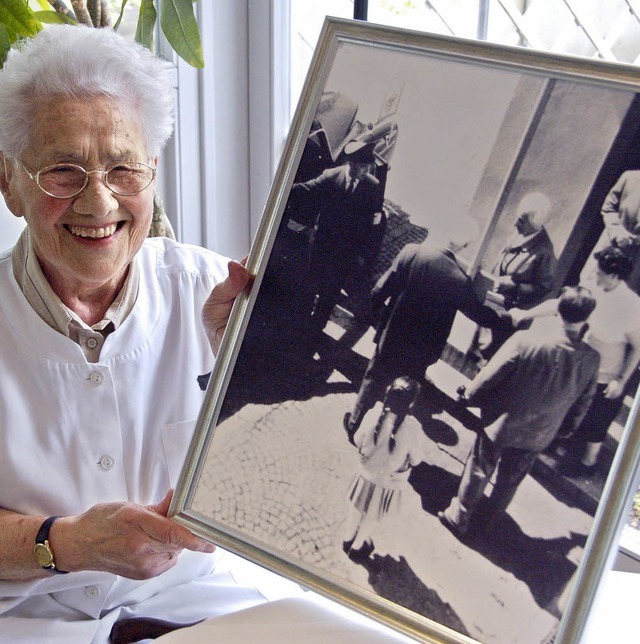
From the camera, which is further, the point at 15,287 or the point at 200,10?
the point at 200,10

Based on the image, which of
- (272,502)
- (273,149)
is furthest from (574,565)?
(273,149)

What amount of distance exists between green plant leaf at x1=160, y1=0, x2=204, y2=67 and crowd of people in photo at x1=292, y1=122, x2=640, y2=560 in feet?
3.08

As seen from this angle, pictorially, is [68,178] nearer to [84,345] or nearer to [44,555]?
[84,345]

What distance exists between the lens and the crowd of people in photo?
80cm

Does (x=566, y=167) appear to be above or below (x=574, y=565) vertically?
above

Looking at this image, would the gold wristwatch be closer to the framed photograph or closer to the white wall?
the framed photograph

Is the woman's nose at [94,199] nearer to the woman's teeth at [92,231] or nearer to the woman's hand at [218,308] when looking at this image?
the woman's teeth at [92,231]

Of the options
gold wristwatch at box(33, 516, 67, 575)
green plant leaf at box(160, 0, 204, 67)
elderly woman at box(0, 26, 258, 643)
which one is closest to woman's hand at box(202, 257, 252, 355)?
elderly woman at box(0, 26, 258, 643)

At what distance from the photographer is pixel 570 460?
81 centimetres

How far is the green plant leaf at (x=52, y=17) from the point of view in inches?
71.1

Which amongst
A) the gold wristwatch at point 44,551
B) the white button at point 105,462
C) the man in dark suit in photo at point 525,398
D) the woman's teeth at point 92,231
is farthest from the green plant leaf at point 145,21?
Result: the man in dark suit in photo at point 525,398

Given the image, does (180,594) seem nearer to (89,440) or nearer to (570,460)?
(89,440)

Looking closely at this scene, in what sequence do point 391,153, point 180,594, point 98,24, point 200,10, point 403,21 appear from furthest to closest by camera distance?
point 200,10 < point 403,21 < point 98,24 < point 180,594 < point 391,153

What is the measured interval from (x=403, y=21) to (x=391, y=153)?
4.69 feet
